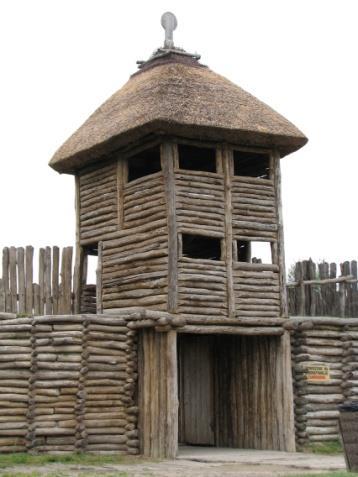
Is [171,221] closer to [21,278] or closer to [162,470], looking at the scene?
[21,278]

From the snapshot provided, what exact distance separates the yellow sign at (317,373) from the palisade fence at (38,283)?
18.2 ft

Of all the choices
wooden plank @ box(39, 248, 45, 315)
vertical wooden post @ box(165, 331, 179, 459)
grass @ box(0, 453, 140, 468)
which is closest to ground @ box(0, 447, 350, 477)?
grass @ box(0, 453, 140, 468)

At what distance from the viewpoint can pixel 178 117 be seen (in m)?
18.7

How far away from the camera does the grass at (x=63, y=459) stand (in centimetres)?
1631

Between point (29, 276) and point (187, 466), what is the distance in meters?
6.17

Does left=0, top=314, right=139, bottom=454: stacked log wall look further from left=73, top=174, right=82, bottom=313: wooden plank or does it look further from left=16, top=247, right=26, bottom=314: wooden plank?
left=73, top=174, right=82, bottom=313: wooden plank

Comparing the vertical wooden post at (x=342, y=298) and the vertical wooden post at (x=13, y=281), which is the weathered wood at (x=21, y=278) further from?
the vertical wooden post at (x=342, y=298)

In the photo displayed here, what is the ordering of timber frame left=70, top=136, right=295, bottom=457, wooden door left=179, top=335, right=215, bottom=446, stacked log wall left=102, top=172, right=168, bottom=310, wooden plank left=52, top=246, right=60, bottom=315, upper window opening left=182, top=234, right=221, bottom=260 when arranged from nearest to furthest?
1. timber frame left=70, top=136, right=295, bottom=457
2. stacked log wall left=102, top=172, right=168, bottom=310
3. wooden plank left=52, top=246, right=60, bottom=315
4. wooden door left=179, top=335, right=215, bottom=446
5. upper window opening left=182, top=234, right=221, bottom=260

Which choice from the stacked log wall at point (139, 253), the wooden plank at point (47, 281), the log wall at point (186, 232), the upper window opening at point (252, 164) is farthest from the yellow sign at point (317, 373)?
the wooden plank at point (47, 281)

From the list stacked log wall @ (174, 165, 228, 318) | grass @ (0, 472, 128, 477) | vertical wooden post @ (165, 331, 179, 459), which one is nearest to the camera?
grass @ (0, 472, 128, 477)

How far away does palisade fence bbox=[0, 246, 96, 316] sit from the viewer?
1998 centimetres

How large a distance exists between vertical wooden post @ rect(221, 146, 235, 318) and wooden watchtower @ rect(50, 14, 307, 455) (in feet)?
0.08

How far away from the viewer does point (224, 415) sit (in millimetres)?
21328

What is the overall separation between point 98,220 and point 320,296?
18.7 ft
